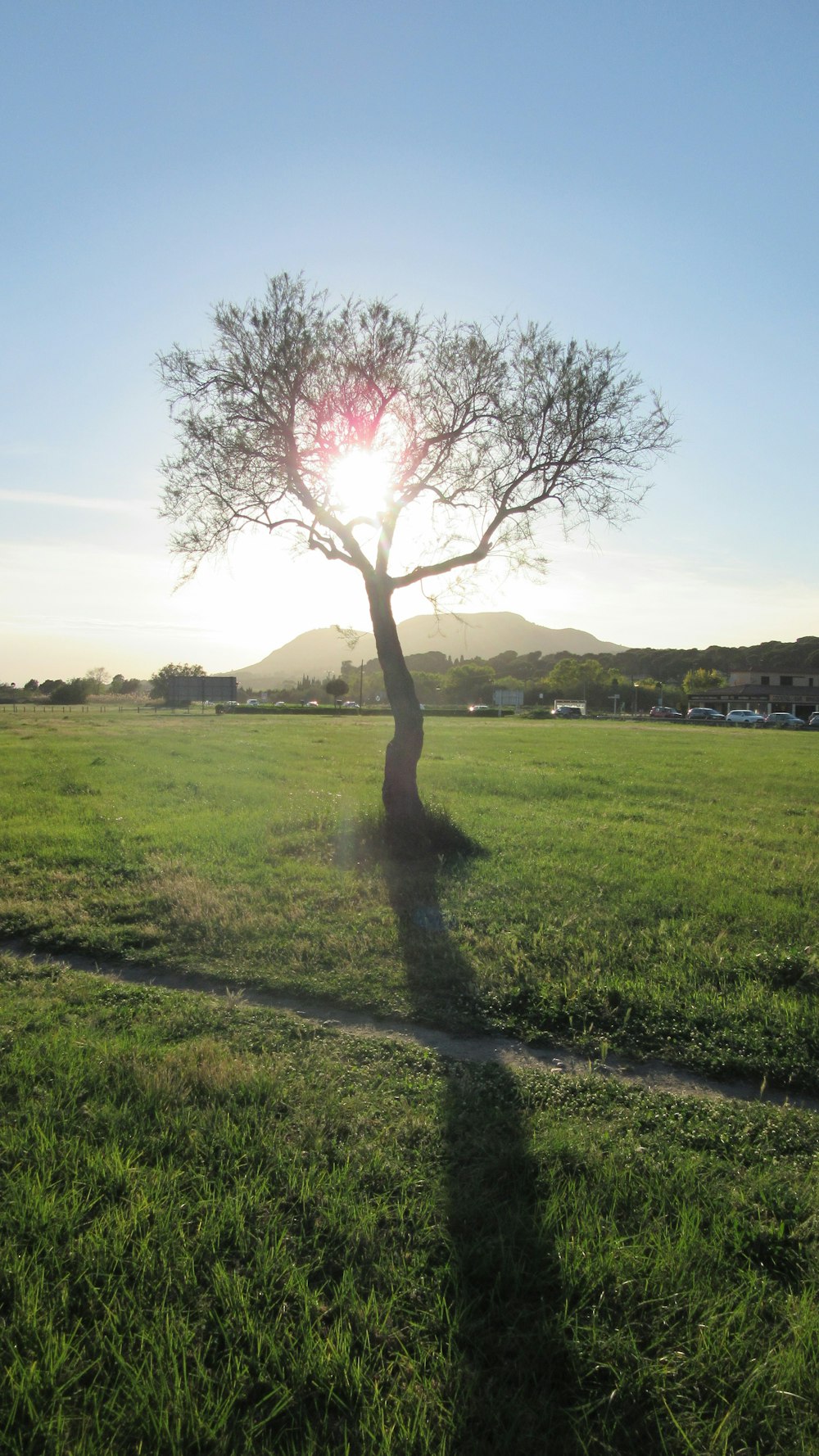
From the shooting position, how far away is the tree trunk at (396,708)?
43.2 ft

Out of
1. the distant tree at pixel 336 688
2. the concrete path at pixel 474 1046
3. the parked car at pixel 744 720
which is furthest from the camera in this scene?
the distant tree at pixel 336 688

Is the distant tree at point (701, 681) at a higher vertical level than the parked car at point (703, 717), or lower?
higher

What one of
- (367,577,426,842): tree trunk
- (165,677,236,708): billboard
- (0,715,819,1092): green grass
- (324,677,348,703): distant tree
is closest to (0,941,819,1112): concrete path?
(0,715,819,1092): green grass

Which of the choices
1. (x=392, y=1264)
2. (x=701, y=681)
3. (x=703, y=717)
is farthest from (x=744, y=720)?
(x=392, y=1264)

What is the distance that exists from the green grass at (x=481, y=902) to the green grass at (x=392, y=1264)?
4.26ft

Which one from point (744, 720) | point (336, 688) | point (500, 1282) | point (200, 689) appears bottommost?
point (744, 720)

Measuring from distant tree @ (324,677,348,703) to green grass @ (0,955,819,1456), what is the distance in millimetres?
142407

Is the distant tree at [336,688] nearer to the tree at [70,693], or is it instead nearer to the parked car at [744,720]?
the tree at [70,693]

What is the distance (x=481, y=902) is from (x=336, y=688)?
461ft

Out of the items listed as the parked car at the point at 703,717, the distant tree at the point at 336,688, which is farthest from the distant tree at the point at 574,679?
the distant tree at the point at 336,688

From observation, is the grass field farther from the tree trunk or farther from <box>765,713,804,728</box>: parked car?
<box>765,713,804,728</box>: parked car

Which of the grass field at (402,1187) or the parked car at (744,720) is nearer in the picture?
the grass field at (402,1187)

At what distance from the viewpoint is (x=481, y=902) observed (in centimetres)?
931

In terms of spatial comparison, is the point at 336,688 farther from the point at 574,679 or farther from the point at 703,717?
the point at 703,717
